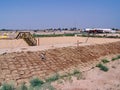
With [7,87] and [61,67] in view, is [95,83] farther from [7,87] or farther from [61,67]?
[61,67]

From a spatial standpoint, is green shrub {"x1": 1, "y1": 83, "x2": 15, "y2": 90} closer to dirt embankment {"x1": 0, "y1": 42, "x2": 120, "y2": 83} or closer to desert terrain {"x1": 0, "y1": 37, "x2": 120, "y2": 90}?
desert terrain {"x1": 0, "y1": 37, "x2": 120, "y2": 90}

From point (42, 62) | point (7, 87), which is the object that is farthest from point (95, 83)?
point (42, 62)

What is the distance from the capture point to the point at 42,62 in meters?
21.8

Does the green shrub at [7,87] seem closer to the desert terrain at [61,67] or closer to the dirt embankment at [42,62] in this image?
the desert terrain at [61,67]

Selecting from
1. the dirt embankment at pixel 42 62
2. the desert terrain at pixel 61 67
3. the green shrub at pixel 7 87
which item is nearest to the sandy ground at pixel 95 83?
the desert terrain at pixel 61 67

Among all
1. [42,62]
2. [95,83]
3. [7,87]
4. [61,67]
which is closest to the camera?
[7,87]

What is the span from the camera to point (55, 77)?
1841cm

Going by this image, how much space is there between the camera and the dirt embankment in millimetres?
18856

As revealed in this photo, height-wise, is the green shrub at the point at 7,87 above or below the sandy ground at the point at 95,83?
above

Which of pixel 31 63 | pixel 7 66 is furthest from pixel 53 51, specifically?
pixel 7 66

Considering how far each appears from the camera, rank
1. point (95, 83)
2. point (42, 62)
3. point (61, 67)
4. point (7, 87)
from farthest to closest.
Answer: point (61, 67)
point (42, 62)
point (95, 83)
point (7, 87)

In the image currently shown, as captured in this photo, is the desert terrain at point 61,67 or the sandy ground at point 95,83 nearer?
the sandy ground at point 95,83

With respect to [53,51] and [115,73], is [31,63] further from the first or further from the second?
[115,73]

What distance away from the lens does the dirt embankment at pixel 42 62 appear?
1886cm
